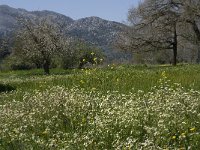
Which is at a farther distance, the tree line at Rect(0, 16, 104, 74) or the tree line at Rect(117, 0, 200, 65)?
the tree line at Rect(117, 0, 200, 65)

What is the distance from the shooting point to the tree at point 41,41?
44.2 m

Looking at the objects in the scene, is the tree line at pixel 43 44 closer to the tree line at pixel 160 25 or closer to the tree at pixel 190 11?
the tree line at pixel 160 25

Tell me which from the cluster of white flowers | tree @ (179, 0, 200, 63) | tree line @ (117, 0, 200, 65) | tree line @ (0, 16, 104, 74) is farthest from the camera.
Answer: tree line @ (117, 0, 200, 65)

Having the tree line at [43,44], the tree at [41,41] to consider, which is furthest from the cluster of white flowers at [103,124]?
the tree at [41,41]

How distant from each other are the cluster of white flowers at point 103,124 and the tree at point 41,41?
106ft

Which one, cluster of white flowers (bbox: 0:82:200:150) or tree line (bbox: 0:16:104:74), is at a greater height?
tree line (bbox: 0:16:104:74)

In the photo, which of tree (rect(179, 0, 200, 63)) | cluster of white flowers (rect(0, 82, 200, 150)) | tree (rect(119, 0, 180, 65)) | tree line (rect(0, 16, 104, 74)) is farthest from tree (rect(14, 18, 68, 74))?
cluster of white flowers (rect(0, 82, 200, 150))

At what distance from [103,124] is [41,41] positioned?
37623 mm

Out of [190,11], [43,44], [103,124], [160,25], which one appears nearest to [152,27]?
[160,25]

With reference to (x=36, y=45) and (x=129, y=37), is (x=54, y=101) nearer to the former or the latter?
(x=36, y=45)

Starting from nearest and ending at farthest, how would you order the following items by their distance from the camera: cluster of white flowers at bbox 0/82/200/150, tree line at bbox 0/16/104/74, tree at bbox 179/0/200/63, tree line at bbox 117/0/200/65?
1. cluster of white flowers at bbox 0/82/200/150
2. tree line at bbox 0/16/104/74
3. tree at bbox 179/0/200/63
4. tree line at bbox 117/0/200/65

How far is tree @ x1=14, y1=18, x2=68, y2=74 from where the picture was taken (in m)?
44.2

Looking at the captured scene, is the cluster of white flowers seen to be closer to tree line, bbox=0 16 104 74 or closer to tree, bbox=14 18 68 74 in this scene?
tree line, bbox=0 16 104 74

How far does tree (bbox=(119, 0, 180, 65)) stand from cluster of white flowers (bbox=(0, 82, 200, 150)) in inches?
1530
